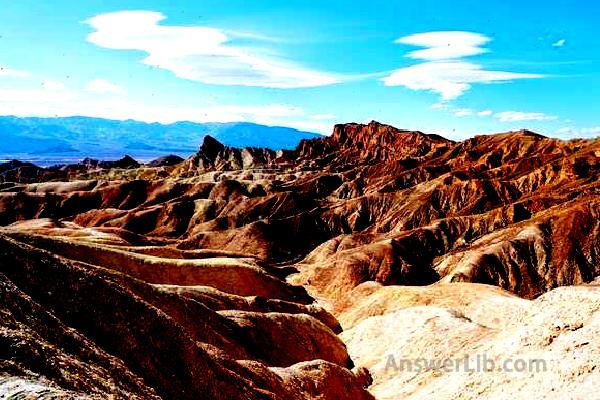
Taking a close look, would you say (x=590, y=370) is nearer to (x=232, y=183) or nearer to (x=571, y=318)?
(x=571, y=318)

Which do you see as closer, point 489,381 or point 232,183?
point 489,381

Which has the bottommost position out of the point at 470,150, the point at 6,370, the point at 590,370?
the point at 590,370

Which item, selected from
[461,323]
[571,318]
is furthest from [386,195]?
[571,318]

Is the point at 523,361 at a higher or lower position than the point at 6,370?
lower

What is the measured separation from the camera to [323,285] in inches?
3250

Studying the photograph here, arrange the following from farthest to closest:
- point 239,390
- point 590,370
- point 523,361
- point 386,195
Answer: point 386,195 → point 523,361 → point 590,370 → point 239,390

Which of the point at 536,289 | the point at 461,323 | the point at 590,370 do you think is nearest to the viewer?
the point at 590,370

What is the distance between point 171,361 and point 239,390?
10.2ft

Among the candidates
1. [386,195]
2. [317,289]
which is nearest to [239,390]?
[317,289]

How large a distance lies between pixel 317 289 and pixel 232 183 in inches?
2987

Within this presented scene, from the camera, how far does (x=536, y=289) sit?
80500 mm

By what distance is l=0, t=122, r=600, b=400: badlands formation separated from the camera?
62.5 ft

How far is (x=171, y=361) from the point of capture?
19859 millimetres

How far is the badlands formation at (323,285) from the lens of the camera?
19062mm
